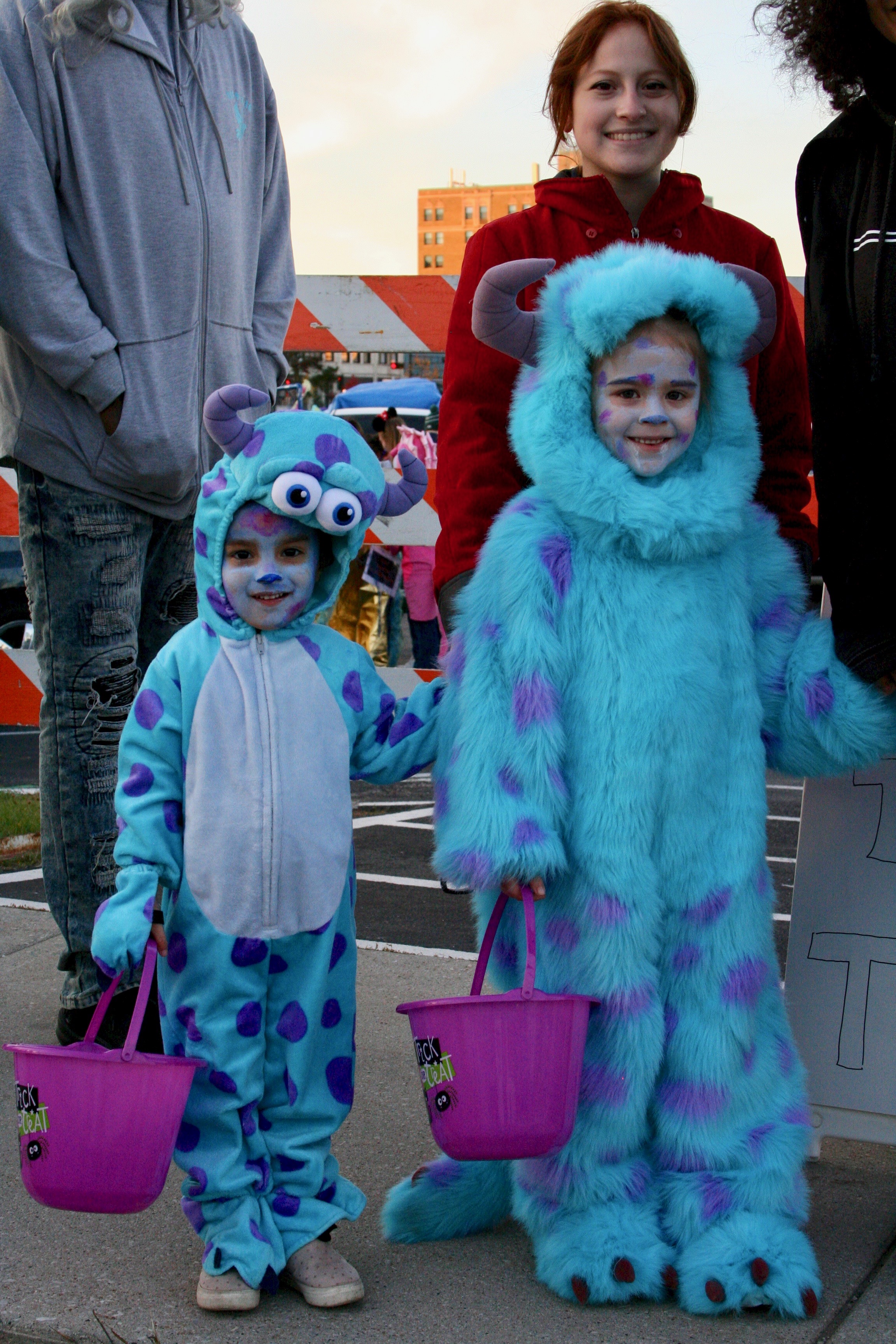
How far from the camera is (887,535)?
2391 millimetres

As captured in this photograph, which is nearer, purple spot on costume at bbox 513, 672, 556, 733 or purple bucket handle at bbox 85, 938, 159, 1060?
purple bucket handle at bbox 85, 938, 159, 1060

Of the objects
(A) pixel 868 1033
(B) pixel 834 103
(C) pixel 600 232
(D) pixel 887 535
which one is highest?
(B) pixel 834 103

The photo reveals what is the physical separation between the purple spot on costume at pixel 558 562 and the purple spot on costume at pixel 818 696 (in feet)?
1.53

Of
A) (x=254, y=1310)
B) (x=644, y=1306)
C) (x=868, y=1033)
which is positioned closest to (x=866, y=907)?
(x=868, y=1033)

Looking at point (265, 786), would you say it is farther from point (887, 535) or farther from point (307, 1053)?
point (887, 535)

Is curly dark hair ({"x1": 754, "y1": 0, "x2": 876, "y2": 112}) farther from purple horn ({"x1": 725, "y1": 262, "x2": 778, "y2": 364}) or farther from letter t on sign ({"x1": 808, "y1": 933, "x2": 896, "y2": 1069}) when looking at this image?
letter t on sign ({"x1": 808, "y1": 933, "x2": 896, "y2": 1069})

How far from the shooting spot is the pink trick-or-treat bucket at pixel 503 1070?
2.13 m

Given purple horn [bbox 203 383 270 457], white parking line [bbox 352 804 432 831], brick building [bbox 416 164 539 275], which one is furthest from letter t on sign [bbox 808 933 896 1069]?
brick building [bbox 416 164 539 275]

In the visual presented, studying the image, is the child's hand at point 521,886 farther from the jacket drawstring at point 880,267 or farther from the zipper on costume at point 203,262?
the zipper on costume at point 203,262

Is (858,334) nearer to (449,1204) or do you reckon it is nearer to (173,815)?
(173,815)

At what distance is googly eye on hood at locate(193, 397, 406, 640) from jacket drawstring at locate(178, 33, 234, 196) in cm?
89

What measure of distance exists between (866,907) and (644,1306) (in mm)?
899

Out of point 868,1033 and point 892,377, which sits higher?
point 892,377

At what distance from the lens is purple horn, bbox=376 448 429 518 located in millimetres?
2566
